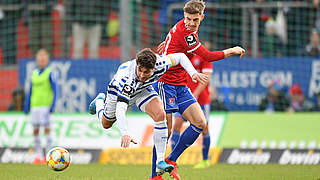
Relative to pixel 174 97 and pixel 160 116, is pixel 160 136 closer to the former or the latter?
pixel 160 116

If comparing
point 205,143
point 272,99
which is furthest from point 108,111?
point 272,99

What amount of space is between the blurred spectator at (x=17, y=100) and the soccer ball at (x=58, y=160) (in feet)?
21.2

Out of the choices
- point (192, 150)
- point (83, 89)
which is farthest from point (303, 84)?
point (83, 89)

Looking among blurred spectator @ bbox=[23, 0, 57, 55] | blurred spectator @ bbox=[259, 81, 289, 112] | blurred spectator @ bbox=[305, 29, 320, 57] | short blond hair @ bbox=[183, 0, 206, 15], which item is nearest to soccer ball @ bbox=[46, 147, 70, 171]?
short blond hair @ bbox=[183, 0, 206, 15]

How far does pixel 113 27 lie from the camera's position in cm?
1591

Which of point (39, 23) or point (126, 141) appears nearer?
point (126, 141)

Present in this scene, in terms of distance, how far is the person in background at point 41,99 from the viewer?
1259 centimetres

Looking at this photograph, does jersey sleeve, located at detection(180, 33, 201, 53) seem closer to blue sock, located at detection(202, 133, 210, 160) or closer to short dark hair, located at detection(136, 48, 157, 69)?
A: short dark hair, located at detection(136, 48, 157, 69)

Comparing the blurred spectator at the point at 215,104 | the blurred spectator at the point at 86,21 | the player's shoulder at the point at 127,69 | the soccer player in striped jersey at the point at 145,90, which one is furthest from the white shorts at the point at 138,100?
the blurred spectator at the point at 86,21

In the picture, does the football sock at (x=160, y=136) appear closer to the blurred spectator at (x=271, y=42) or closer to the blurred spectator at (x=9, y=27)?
the blurred spectator at (x=271, y=42)

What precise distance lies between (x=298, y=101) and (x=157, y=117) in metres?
7.07

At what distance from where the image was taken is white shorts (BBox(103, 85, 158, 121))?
25.1ft

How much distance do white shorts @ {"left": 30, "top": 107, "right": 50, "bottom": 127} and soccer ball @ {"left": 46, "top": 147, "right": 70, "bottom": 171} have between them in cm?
435

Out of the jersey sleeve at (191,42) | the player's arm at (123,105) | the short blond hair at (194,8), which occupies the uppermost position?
the short blond hair at (194,8)
